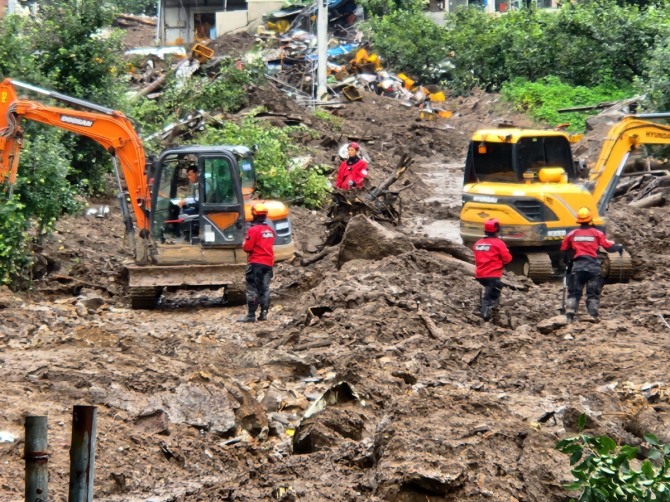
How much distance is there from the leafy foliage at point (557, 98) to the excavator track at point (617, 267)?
56.6 ft

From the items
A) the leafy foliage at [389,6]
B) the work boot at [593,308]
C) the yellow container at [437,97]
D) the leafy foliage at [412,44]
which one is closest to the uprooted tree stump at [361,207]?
the work boot at [593,308]

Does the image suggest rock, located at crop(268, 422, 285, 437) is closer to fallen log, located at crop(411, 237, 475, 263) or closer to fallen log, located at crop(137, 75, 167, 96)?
fallen log, located at crop(411, 237, 475, 263)

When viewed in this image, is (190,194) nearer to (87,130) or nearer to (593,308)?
(87,130)

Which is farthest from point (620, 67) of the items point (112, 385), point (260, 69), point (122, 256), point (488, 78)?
point (112, 385)

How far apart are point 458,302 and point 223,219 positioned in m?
3.47

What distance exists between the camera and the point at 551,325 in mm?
14172

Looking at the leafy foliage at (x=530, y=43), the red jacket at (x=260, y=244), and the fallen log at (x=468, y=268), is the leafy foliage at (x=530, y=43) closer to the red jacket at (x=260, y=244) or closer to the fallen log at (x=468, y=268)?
the fallen log at (x=468, y=268)

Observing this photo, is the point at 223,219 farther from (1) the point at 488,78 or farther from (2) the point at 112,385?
(1) the point at 488,78

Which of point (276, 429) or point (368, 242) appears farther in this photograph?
point (368, 242)

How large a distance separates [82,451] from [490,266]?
35.7 feet

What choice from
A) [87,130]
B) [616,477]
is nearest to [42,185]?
[87,130]

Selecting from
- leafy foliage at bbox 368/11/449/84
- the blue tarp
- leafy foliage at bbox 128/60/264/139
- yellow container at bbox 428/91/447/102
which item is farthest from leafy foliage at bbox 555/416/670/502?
the blue tarp

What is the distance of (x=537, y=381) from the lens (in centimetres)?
1189

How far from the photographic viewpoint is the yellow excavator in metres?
18.3
